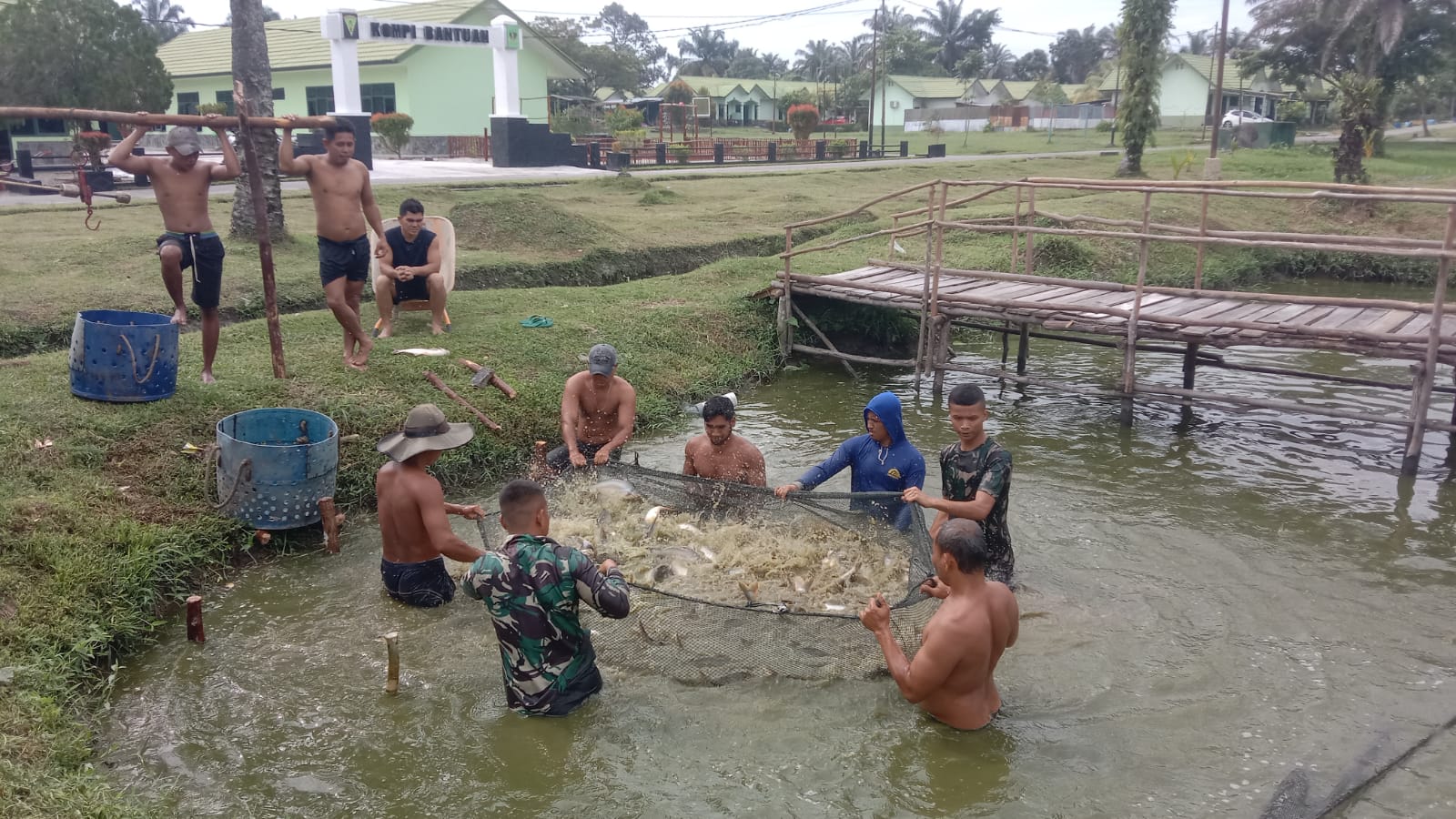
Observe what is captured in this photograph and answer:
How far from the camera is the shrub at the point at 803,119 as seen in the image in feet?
144

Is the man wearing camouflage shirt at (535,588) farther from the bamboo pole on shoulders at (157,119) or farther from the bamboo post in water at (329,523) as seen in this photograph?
the bamboo pole on shoulders at (157,119)

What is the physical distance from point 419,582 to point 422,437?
103 centimetres

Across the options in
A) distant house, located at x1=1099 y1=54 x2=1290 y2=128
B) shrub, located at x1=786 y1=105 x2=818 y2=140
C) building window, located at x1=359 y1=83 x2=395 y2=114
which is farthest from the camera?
distant house, located at x1=1099 y1=54 x2=1290 y2=128

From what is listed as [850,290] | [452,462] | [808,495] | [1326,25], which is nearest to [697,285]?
[850,290]

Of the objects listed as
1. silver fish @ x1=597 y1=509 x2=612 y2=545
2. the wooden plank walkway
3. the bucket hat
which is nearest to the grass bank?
the bucket hat

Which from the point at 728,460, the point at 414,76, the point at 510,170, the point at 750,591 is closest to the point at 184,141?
the point at 728,460

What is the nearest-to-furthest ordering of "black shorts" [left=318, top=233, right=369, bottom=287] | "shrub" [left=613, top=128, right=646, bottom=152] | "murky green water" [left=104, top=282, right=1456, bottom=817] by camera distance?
"murky green water" [left=104, top=282, right=1456, bottom=817] → "black shorts" [left=318, top=233, right=369, bottom=287] → "shrub" [left=613, top=128, right=646, bottom=152]

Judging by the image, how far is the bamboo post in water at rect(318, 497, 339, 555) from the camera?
24.0ft

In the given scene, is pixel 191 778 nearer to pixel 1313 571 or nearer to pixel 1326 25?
pixel 1313 571

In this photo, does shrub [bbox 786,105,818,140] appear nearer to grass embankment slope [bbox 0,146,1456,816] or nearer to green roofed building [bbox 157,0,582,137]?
green roofed building [bbox 157,0,582,137]

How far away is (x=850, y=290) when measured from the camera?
13039 millimetres

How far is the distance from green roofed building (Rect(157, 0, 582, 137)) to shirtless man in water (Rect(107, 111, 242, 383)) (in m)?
33.6

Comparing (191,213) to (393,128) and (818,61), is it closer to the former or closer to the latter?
(393,128)

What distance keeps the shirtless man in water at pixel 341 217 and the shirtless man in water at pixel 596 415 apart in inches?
112
